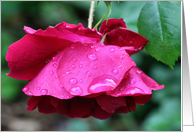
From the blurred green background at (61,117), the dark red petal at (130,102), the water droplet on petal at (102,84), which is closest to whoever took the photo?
the water droplet on petal at (102,84)

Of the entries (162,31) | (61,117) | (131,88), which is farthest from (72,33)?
(61,117)

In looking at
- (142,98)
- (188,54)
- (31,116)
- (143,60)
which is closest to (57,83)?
(142,98)

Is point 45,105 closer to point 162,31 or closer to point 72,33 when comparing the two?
point 72,33

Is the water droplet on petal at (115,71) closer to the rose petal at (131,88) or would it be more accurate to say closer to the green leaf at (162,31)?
the rose petal at (131,88)

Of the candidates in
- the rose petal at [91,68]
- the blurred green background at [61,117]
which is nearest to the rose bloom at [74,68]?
the rose petal at [91,68]

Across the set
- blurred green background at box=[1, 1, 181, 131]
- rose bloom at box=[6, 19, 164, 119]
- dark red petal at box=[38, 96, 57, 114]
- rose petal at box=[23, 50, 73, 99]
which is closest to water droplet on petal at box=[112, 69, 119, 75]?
rose bloom at box=[6, 19, 164, 119]

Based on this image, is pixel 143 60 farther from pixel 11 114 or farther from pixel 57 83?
pixel 11 114

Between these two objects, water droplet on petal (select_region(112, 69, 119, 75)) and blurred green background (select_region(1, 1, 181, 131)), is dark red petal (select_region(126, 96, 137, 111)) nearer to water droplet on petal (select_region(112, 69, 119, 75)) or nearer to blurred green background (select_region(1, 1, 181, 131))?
water droplet on petal (select_region(112, 69, 119, 75))

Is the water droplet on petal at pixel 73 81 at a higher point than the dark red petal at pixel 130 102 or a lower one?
higher
